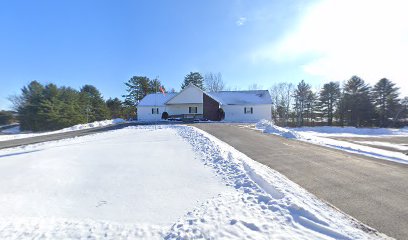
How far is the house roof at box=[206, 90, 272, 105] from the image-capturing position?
38.2 m

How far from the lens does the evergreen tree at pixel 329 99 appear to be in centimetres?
4969

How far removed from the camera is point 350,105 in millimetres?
44656

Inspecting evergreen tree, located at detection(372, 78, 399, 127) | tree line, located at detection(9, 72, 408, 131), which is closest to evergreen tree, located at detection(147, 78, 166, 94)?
tree line, located at detection(9, 72, 408, 131)

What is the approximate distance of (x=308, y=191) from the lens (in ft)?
17.2

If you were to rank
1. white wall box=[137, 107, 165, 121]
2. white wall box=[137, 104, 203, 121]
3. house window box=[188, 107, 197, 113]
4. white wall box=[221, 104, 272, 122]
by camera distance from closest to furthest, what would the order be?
white wall box=[221, 104, 272, 122], white wall box=[137, 104, 203, 121], house window box=[188, 107, 197, 113], white wall box=[137, 107, 165, 121]

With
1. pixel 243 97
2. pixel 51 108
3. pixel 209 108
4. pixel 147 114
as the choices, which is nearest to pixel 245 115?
pixel 243 97

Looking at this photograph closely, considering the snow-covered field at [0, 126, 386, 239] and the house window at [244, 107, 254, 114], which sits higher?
the house window at [244, 107, 254, 114]

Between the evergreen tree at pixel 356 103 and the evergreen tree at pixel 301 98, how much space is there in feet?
28.8

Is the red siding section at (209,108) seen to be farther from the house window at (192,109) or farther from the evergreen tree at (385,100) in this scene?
the evergreen tree at (385,100)

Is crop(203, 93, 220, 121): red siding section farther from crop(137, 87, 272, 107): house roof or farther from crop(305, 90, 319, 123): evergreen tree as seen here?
crop(305, 90, 319, 123): evergreen tree

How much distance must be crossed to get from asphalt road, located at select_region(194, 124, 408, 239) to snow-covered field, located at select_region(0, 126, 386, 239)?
439mm

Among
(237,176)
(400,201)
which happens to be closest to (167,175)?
(237,176)

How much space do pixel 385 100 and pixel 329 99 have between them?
32.7 ft

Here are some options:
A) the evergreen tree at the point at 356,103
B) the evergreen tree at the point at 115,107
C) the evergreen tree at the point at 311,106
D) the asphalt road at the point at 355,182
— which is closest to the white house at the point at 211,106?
the evergreen tree at the point at 115,107
